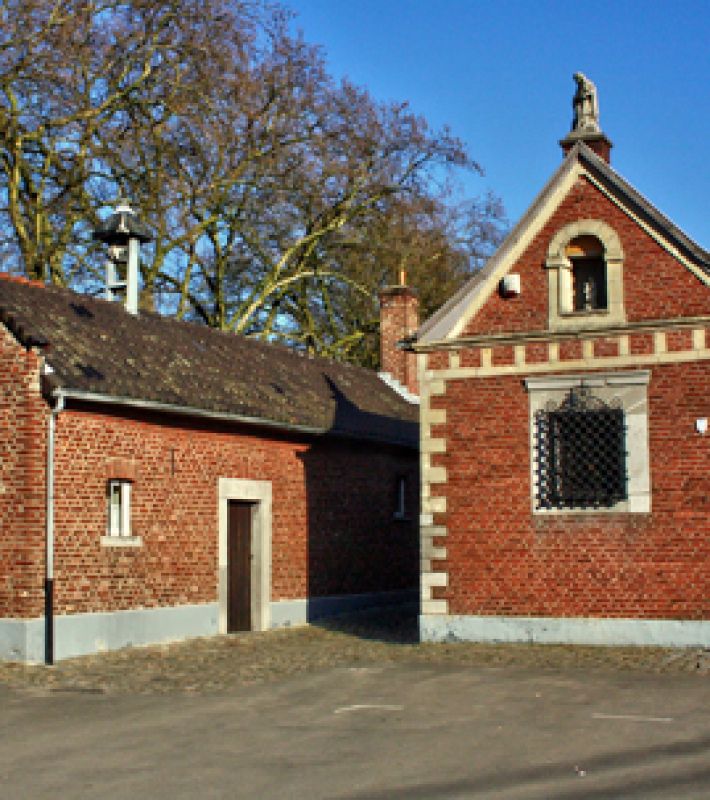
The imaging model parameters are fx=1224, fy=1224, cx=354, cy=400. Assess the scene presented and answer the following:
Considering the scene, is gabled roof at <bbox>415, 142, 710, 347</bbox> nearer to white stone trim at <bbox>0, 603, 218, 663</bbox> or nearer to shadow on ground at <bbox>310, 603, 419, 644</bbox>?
shadow on ground at <bbox>310, 603, 419, 644</bbox>

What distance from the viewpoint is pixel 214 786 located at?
8.95 metres

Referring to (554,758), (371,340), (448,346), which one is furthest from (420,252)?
(554,758)

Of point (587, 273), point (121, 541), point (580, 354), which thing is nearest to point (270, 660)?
point (121, 541)

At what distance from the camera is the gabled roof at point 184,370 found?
17719mm

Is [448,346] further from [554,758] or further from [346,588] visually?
[554,758]

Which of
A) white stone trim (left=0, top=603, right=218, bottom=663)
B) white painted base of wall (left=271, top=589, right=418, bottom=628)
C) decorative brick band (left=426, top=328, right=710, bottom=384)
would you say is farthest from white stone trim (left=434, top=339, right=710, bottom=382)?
white painted base of wall (left=271, top=589, right=418, bottom=628)

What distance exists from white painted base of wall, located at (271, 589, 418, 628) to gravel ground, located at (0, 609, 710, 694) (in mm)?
2217

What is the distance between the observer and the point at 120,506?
18.4 meters

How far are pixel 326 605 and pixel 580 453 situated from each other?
24.6 ft

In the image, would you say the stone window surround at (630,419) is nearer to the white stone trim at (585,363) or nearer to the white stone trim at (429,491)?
the white stone trim at (585,363)

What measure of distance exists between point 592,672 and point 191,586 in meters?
7.24

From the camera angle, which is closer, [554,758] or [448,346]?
[554,758]

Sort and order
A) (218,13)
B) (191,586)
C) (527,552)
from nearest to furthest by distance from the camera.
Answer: (527,552) → (191,586) → (218,13)

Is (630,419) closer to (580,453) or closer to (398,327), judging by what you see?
(580,453)
